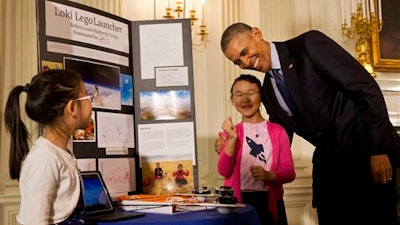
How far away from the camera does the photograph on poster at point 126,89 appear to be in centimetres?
269

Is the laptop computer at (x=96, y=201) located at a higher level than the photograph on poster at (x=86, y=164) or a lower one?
lower

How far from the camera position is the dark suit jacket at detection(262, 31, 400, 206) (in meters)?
2.05

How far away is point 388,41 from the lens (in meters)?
4.53

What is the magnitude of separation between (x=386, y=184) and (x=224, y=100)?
1.97 metres

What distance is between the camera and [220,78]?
4012 mm

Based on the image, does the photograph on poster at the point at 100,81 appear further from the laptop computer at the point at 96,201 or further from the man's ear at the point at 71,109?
the man's ear at the point at 71,109

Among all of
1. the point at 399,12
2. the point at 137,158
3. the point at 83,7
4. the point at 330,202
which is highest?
the point at 399,12

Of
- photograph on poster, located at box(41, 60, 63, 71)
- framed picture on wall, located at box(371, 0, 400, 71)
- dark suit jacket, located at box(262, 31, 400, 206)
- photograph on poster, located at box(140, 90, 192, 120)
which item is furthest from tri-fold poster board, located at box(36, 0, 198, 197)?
framed picture on wall, located at box(371, 0, 400, 71)

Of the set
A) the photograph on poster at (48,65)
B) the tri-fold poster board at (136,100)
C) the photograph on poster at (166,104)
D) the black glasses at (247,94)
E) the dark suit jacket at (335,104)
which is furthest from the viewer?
the photograph on poster at (166,104)

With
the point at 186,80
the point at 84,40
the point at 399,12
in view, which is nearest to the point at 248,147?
the point at 186,80

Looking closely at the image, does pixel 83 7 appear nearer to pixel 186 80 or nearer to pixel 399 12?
pixel 186 80

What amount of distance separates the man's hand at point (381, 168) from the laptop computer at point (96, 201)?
98 cm

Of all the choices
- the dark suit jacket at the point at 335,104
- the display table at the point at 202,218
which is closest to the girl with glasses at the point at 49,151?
the display table at the point at 202,218

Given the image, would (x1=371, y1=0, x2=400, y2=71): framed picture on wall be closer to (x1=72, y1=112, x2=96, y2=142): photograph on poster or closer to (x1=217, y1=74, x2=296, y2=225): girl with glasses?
(x1=217, y1=74, x2=296, y2=225): girl with glasses
